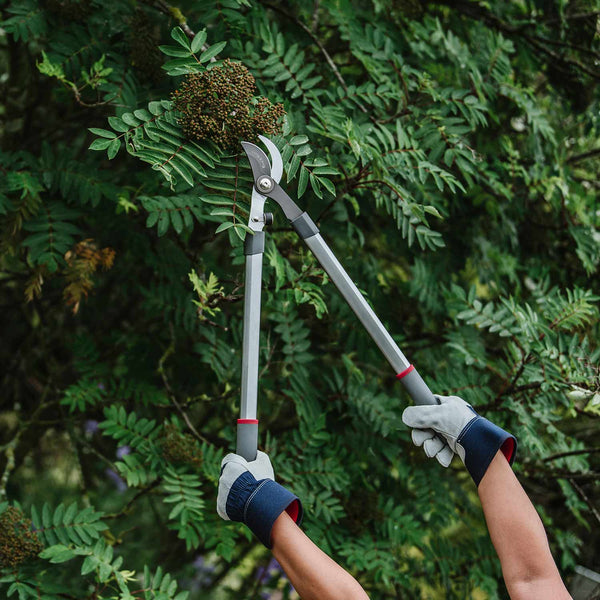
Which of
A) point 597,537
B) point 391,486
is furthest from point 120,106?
point 597,537

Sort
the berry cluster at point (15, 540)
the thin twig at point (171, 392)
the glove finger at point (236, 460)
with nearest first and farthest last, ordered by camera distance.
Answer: the glove finger at point (236, 460)
the berry cluster at point (15, 540)
the thin twig at point (171, 392)

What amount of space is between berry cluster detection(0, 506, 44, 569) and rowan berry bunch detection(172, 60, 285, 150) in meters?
1.12

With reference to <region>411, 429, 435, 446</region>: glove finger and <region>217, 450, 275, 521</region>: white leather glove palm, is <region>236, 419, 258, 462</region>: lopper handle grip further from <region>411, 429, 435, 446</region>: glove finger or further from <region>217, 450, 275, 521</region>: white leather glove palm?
<region>411, 429, 435, 446</region>: glove finger

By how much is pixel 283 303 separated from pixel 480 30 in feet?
3.99

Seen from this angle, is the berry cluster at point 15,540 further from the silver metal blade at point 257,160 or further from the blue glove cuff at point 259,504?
the silver metal blade at point 257,160

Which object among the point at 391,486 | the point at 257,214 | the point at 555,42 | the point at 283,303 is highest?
the point at 555,42

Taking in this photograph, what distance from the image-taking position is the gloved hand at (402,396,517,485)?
4.23ft

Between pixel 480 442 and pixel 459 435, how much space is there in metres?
0.05

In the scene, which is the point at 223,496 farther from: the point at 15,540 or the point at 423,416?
the point at 15,540

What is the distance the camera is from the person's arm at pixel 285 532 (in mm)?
1160

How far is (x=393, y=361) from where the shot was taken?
136cm

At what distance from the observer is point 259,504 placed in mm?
1187

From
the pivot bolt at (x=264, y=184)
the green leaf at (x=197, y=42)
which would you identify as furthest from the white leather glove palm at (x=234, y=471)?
the green leaf at (x=197, y=42)

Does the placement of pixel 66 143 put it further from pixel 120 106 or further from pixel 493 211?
pixel 493 211
